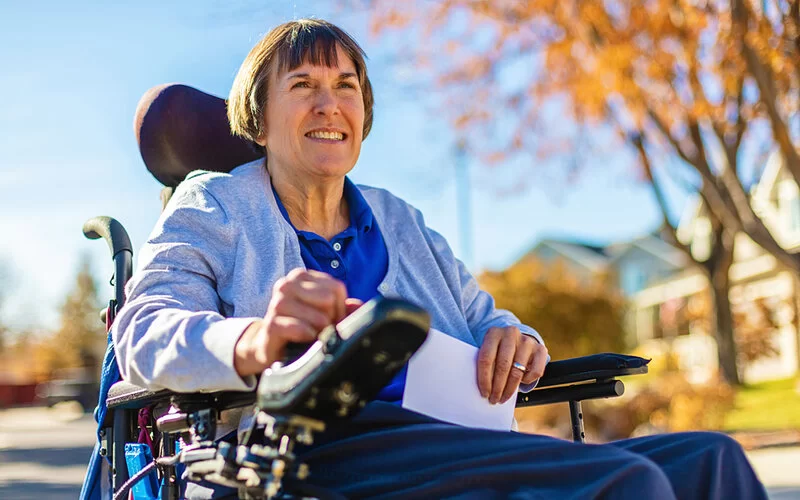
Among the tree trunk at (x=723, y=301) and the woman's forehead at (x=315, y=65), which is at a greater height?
the woman's forehead at (x=315, y=65)

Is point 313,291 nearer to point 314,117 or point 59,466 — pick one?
point 314,117

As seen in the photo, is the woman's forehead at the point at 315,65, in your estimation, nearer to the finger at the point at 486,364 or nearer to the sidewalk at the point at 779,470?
the finger at the point at 486,364

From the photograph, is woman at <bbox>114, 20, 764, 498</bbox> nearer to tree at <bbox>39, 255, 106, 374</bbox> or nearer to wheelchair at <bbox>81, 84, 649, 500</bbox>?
wheelchair at <bbox>81, 84, 649, 500</bbox>

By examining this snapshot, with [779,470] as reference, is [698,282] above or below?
above

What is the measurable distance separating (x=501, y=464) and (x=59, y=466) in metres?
8.01

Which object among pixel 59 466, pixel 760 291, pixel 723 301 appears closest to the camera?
pixel 59 466

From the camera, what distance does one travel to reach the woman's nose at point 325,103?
1.96 metres

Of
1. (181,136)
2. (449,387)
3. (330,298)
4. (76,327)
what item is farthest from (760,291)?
(76,327)

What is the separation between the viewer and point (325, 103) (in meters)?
1.97

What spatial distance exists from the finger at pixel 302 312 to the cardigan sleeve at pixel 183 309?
0.14m

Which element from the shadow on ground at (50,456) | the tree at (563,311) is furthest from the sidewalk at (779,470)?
the shadow on ground at (50,456)

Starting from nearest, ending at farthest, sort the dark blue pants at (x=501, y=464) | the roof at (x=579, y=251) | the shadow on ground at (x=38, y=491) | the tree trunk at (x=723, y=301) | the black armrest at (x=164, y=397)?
the dark blue pants at (x=501, y=464)
the black armrest at (x=164, y=397)
the shadow on ground at (x=38, y=491)
the tree trunk at (x=723, y=301)
the roof at (x=579, y=251)

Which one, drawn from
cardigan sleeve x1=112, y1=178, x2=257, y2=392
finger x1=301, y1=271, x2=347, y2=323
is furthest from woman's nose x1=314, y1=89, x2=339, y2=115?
finger x1=301, y1=271, x2=347, y2=323

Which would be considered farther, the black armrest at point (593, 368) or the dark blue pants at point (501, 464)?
the black armrest at point (593, 368)
